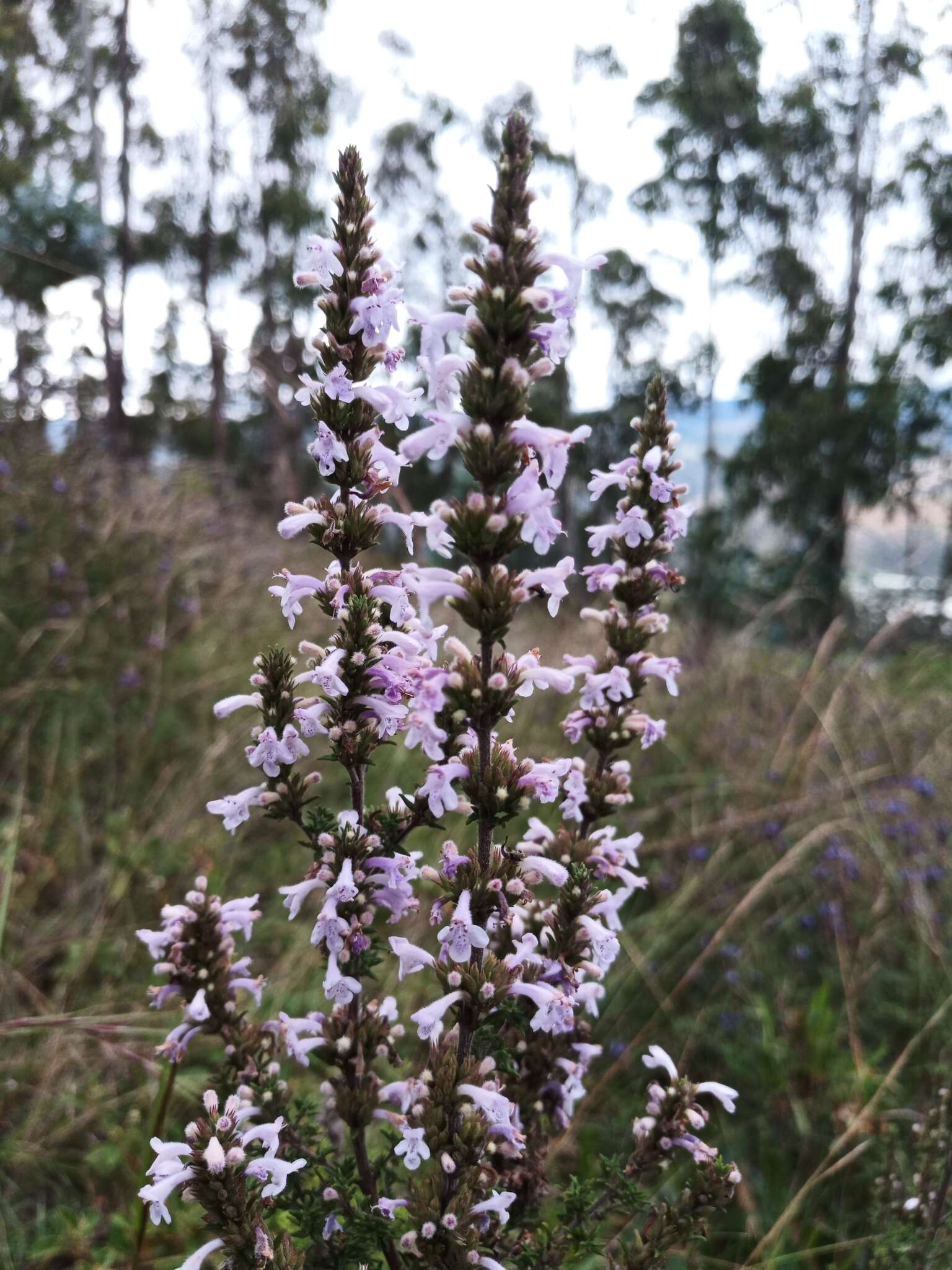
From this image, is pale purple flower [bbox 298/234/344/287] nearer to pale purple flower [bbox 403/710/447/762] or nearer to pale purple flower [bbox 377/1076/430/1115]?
pale purple flower [bbox 403/710/447/762]

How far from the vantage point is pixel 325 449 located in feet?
4.45

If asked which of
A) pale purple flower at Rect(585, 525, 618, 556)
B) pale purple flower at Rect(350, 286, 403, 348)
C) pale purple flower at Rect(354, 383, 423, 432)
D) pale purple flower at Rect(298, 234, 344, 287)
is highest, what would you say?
pale purple flower at Rect(298, 234, 344, 287)

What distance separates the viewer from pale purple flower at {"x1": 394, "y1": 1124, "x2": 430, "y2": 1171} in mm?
1223

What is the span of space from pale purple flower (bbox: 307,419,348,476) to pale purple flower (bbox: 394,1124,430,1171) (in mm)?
1068

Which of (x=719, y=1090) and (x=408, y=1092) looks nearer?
(x=408, y=1092)

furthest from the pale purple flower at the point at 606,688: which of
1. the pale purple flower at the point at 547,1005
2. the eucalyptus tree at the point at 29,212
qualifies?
the eucalyptus tree at the point at 29,212

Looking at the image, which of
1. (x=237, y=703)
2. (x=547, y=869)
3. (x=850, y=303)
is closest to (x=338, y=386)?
(x=237, y=703)

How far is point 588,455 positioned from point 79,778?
18.9 metres

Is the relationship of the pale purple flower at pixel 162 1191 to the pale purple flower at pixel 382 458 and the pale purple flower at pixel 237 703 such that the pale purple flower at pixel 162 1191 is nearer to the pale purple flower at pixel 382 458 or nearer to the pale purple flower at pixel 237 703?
the pale purple flower at pixel 237 703

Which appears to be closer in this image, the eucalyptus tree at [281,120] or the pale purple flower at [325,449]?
the pale purple flower at [325,449]

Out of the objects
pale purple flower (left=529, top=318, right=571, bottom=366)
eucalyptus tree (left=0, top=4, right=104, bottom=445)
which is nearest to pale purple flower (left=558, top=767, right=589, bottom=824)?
pale purple flower (left=529, top=318, right=571, bottom=366)

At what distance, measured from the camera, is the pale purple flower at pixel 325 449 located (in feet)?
4.41

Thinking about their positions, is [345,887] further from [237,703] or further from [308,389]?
[308,389]

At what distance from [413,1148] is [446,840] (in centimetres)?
47
